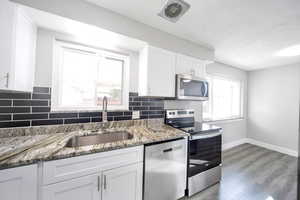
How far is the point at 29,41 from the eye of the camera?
1296mm

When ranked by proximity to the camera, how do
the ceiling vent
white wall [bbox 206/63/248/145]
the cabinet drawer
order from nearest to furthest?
the cabinet drawer
the ceiling vent
white wall [bbox 206/63/248/145]

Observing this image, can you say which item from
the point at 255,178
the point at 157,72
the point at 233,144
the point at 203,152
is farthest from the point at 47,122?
the point at 233,144

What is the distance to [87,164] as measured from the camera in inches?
42.1

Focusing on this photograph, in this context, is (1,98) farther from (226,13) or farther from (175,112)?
(226,13)

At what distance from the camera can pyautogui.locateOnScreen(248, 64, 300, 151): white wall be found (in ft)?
10.7

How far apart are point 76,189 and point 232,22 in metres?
2.51

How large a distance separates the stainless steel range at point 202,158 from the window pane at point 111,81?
0.89 meters

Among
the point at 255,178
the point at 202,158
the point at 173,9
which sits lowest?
the point at 255,178

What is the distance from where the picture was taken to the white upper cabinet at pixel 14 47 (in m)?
1.00

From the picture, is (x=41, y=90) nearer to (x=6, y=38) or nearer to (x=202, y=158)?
(x=6, y=38)

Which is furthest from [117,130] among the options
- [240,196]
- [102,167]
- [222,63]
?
[222,63]

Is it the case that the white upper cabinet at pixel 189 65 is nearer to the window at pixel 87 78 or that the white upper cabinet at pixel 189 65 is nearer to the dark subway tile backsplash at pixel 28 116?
the window at pixel 87 78

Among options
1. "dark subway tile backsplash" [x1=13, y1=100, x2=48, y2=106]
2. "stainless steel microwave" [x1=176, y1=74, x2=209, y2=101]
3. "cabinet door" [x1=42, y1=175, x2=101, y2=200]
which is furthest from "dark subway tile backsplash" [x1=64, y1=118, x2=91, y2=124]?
"stainless steel microwave" [x1=176, y1=74, x2=209, y2=101]

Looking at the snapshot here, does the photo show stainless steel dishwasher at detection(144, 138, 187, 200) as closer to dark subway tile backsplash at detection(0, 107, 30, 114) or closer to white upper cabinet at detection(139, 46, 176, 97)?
white upper cabinet at detection(139, 46, 176, 97)
